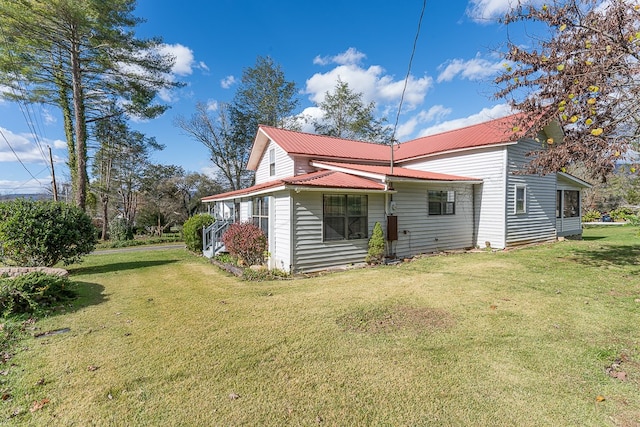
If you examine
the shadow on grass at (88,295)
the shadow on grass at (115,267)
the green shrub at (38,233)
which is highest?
the green shrub at (38,233)

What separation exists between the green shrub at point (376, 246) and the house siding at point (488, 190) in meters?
5.81

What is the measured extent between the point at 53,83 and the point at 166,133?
944 cm

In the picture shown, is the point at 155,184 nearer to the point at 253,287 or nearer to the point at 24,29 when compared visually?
the point at 24,29

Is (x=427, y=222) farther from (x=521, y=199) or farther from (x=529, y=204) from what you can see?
(x=529, y=204)

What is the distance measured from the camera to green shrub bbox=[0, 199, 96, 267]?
8.34m

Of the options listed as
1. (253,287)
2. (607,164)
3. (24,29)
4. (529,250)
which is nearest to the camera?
(607,164)

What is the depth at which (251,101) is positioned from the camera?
91.9 ft

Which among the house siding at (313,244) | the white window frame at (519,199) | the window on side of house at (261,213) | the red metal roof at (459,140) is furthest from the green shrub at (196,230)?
the white window frame at (519,199)

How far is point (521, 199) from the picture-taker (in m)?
12.7

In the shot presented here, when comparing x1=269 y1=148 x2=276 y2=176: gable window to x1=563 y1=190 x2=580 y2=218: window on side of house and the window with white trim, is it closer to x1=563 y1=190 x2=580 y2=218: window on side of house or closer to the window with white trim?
the window with white trim

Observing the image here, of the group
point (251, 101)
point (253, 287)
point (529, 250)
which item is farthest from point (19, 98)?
point (529, 250)

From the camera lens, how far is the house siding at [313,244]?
848cm

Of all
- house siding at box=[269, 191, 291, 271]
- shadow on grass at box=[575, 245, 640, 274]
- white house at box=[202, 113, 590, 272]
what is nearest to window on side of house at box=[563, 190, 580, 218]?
white house at box=[202, 113, 590, 272]

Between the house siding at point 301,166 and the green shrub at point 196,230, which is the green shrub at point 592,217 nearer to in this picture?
the house siding at point 301,166
